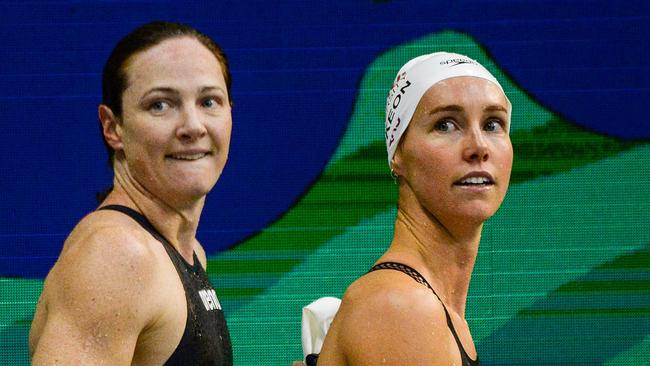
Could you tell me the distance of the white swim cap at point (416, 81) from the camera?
2680mm

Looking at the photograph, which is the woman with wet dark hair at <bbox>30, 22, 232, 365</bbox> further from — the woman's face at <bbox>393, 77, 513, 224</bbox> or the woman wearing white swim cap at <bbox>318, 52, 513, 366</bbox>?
the woman's face at <bbox>393, 77, 513, 224</bbox>

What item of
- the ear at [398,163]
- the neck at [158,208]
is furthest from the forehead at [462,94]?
the neck at [158,208]

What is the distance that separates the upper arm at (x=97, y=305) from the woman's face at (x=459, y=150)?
0.70 metres

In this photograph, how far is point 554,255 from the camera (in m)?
4.15

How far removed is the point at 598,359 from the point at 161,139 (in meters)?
2.14

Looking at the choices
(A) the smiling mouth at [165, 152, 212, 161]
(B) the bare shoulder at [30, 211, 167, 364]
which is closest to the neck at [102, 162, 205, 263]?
(A) the smiling mouth at [165, 152, 212, 161]

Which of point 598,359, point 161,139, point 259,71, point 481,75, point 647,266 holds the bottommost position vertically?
point 598,359

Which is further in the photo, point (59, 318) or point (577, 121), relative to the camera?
point (577, 121)

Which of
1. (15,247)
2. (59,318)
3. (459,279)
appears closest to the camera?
(59,318)

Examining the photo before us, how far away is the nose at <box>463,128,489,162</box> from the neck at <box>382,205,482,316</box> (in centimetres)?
17

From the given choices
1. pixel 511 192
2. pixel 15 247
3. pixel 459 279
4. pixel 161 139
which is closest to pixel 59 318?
pixel 161 139

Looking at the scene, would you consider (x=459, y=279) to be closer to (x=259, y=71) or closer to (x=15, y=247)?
(x=259, y=71)

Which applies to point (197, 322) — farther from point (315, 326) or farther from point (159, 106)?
point (159, 106)

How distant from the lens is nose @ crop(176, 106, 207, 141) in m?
2.76
